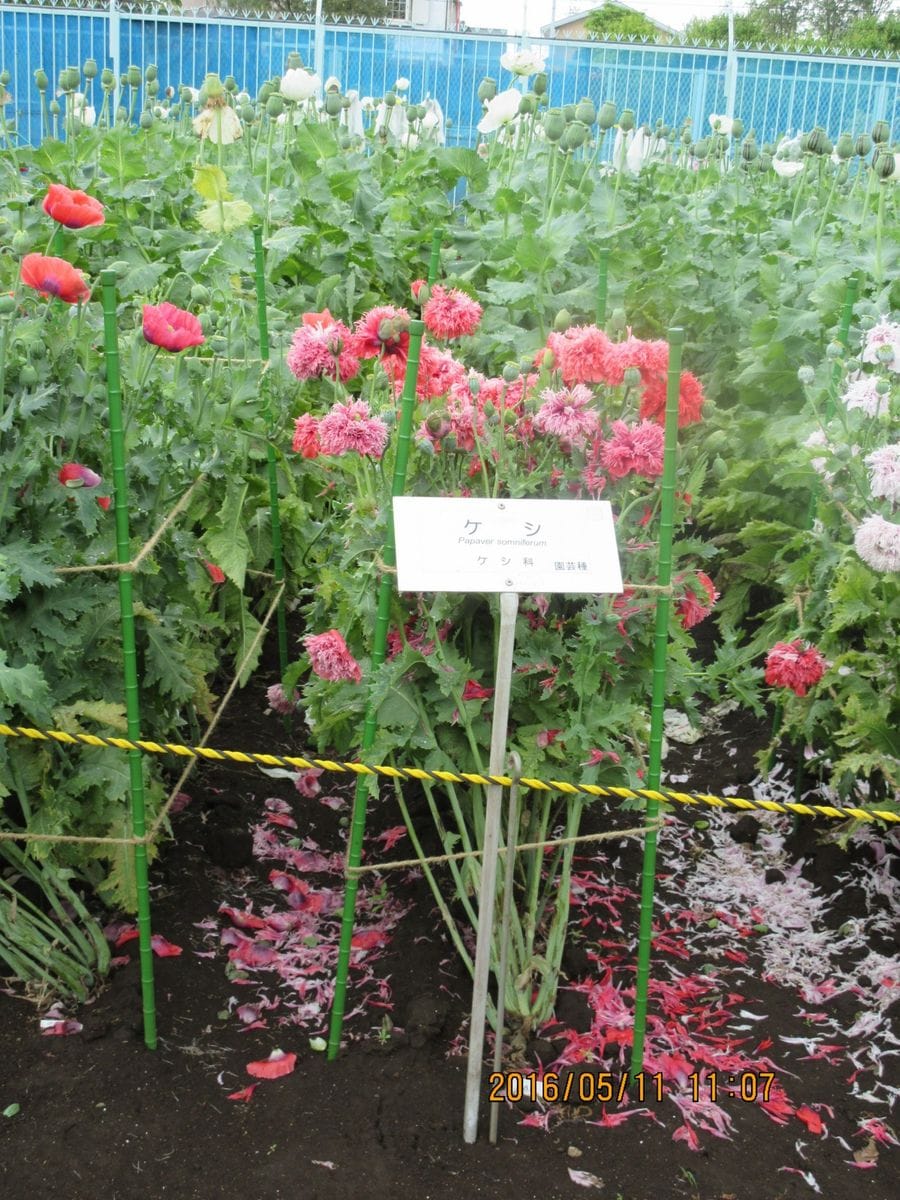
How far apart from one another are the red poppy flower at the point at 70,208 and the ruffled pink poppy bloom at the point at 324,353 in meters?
0.46

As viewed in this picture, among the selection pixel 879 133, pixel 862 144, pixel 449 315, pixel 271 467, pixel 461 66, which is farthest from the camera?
pixel 461 66

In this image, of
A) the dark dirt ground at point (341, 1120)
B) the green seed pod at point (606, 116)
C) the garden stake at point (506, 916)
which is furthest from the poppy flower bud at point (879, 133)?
the garden stake at point (506, 916)

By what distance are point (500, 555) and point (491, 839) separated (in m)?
0.47

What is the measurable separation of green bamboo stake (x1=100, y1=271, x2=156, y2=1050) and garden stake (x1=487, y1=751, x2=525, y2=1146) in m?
0.67

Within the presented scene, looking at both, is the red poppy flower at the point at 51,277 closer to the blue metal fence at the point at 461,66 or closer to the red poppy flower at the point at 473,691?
the red poppy flower at the point at 473,691

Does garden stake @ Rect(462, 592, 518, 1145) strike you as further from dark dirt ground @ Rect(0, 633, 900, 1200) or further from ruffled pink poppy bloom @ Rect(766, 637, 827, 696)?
ruffled pink poppy bloom @ Rect(766, 637, 827, 696)

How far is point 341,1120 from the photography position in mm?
2332

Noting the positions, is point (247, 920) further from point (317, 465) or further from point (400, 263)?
point (400, 263)

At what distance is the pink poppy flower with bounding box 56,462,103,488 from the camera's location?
2.40 metres

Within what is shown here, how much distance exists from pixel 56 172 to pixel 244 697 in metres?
2.53

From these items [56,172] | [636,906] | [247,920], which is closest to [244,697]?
[247,920]

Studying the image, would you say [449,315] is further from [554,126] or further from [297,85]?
[297,85]

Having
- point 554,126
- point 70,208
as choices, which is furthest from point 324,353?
point 554,126

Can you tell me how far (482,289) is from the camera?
5059 millimetres
